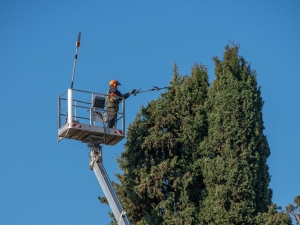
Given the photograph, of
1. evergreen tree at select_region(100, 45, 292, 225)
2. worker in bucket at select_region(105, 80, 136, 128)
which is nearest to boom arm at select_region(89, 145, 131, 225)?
worker in bucket at select_region(105, 80, 136, 128)

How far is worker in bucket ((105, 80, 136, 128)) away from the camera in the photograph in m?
27.8

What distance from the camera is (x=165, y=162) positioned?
98.0ft

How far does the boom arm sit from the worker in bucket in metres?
1.01

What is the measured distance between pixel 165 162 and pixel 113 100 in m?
3.26

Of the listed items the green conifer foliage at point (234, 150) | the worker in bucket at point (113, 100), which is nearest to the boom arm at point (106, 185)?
the worker in bucket at point (113, 100)

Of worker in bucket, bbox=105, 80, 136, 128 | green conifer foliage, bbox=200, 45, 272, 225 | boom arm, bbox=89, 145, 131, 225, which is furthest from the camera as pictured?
green conifer foliage, bbox=200, 45, 272, 225

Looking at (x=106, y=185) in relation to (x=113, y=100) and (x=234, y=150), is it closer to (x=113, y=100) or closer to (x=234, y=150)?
(x=113, y=100)

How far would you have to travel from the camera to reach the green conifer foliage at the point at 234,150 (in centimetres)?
2925

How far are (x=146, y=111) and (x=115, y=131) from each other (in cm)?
405

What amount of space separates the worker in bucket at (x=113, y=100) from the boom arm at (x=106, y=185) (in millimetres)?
1010

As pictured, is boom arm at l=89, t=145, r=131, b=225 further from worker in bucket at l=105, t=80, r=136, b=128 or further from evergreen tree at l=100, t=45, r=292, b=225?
evergreen tree at l=100, t=45, r=292, b=225

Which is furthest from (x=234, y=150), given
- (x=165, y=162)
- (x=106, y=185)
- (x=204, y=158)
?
(x=106, y=185)

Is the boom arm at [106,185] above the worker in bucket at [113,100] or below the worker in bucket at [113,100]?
below

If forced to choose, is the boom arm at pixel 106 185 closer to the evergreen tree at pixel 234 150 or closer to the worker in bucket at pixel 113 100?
the worker in bucket at pixel 113 100
